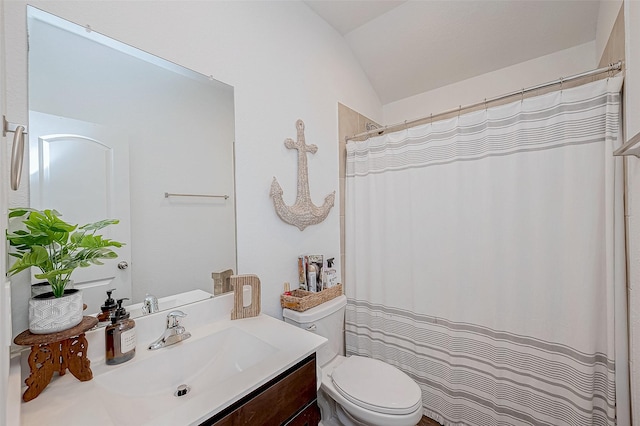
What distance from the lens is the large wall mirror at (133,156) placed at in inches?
34.8

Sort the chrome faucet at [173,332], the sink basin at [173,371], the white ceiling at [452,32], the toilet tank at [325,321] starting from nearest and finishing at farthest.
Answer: the sink basin at [173,371] → the chrome faucet at [173,332] → the toilet tank at [325,321] → the white ceiling at [452,32]

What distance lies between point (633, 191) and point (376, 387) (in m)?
1.31

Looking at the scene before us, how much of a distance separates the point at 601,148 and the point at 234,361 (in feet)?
5.89

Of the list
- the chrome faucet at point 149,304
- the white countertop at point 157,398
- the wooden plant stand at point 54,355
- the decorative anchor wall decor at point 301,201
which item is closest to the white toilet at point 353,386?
the white countertop at point 157,398

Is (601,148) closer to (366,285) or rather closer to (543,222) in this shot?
(543,222)

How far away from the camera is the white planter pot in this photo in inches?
30.0

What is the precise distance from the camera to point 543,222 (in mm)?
1342

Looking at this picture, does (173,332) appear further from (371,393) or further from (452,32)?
(452,32)

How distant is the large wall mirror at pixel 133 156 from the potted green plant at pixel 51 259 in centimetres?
13

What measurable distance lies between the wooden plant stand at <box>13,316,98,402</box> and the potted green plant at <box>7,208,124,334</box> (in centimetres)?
3

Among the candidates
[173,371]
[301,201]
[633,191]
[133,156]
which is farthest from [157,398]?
[633,191]

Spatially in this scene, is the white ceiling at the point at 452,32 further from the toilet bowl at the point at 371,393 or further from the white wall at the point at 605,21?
the toilet bowl at the point at 371,393

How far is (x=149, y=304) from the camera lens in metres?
1.08

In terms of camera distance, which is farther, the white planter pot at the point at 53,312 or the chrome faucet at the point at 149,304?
the chrome faucet at the point at 149,304
